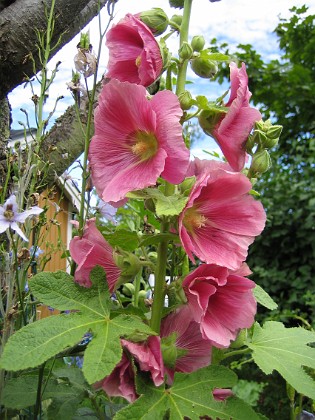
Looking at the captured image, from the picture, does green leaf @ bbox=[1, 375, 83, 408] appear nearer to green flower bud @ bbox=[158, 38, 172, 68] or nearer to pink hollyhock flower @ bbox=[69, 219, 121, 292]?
pink hollyhock flower @ bbox=[69, 219, 121, 292]

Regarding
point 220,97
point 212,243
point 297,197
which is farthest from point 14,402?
point 297,197

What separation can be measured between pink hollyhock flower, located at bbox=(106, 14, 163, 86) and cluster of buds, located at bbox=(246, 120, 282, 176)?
A: 138 millimetres

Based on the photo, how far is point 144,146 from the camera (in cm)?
66

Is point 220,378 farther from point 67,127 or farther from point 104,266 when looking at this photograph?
point 67,127

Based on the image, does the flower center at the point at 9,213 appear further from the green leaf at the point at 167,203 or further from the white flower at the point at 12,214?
the green leaf at the point at 167,203

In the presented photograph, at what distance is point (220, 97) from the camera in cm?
68

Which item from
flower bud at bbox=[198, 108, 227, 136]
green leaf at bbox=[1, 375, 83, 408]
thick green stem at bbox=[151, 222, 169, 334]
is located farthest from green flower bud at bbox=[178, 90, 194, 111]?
green leaf at bbox=[1, 375, 83, 408]

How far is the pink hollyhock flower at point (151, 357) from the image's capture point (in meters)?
0.58

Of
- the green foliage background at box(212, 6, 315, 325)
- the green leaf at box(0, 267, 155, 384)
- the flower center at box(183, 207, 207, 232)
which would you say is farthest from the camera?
the green foliage background at box(212, 6, 315, 325)

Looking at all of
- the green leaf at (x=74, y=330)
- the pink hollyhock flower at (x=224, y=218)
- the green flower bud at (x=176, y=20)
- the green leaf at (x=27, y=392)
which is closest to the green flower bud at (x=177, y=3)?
the green flower bud at (x=176, y=20)

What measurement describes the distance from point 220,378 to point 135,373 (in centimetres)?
10

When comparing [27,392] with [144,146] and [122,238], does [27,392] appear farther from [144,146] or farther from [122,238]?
[144,146]

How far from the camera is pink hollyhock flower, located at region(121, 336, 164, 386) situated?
58 cm

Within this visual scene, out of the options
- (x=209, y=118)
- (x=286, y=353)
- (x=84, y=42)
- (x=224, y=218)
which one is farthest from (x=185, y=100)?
(x=286, y=353)
